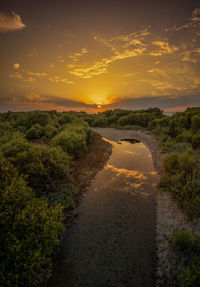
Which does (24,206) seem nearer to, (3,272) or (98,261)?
(3,272)

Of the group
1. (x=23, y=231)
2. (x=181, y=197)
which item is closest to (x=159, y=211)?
(x=181, y=197)

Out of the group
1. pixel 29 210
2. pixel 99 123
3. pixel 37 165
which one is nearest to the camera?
pixel 29 210

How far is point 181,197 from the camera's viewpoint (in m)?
8.56

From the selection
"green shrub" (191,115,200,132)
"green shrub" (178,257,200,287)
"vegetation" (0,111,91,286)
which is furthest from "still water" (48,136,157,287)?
"green shrub" (191,115,200,132)

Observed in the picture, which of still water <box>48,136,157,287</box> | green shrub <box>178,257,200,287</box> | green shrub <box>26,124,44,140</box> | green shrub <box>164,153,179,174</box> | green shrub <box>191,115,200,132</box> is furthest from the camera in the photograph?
green shrub <box>26,124,44,140</box>

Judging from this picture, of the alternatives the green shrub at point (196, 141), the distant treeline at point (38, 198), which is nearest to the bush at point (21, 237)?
the distant treeline at point (38, 198)

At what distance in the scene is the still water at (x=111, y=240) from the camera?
5273 millimetres

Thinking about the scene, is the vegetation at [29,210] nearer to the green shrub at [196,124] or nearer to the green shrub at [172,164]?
the green shrub at [172,164]

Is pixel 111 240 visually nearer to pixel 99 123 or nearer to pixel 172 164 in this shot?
pixel 172 164

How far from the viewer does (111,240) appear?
6.73 m

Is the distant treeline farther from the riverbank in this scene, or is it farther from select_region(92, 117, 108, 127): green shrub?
select_region(92, 117, 108, 127): green shrub

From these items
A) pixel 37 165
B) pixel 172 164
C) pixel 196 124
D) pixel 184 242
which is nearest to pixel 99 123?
pixel 196 124

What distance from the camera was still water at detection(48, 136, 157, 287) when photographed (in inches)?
208

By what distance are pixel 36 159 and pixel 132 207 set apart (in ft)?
23.4
